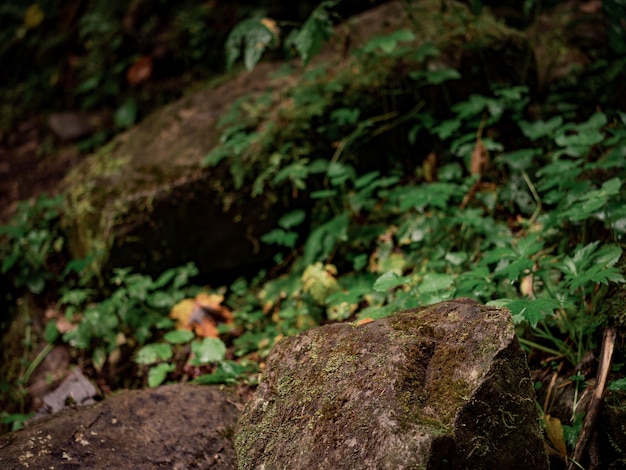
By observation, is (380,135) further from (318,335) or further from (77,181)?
(77,181)

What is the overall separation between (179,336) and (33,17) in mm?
A: 6554

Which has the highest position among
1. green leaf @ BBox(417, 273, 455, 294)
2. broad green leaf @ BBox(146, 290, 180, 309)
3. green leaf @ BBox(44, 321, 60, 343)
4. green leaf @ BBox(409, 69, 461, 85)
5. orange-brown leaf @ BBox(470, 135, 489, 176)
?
green leaf @ BBox(409, 69, 461, 85)

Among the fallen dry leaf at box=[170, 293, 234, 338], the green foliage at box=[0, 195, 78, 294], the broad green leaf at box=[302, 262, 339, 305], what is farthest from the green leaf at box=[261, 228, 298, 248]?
the green foliage at box=[0, 195, 78, 294]

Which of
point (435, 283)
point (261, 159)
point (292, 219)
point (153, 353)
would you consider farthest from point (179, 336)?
point (435, 283)

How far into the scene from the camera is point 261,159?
3.50 meters

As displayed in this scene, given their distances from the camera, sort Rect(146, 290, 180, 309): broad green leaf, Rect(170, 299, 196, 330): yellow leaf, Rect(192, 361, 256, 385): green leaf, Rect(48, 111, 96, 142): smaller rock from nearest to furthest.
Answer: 1. Rect(192, 361, 256, 385): green leaf
2. Rect(170, 299, 196, 330): yellow leaf
3. Rect(146, 290, 180, 309): broad green leaf
4. Rect(48, 111, 96, 142): smaller rock

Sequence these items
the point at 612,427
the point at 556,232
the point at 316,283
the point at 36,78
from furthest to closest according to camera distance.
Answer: the point at 36,78, the point at 316,283, the point at 556,232, the point at 612,427

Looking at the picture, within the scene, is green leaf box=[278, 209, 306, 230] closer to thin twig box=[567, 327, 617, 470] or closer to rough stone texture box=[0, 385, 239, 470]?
rough stone texture box=[0, 385, 239, 470]

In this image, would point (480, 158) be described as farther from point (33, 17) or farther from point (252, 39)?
point (33, 17)

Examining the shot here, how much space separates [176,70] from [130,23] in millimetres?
1045

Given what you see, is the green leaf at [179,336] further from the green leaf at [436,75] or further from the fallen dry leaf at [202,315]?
the green leaf at [436,75]

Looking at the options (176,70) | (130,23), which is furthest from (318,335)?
(130,23)

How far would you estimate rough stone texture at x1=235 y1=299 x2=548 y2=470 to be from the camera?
1.38 m

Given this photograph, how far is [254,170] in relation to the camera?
11.5 ft
